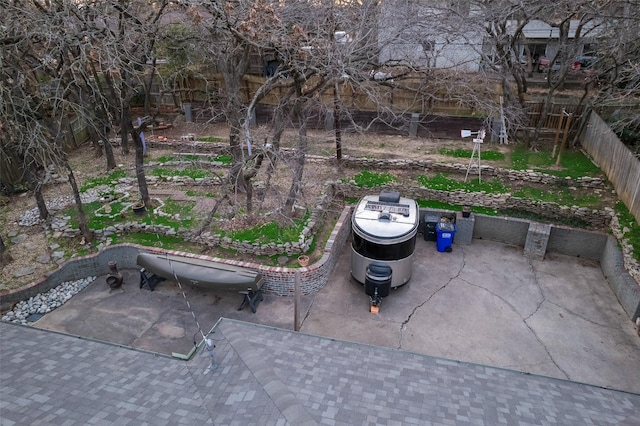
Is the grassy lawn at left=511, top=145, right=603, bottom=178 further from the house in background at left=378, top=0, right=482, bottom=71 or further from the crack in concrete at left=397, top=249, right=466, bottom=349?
the crack in concrete at left=397, top=249, right=466, bottom=349

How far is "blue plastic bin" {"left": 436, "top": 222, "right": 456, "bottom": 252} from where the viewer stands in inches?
403

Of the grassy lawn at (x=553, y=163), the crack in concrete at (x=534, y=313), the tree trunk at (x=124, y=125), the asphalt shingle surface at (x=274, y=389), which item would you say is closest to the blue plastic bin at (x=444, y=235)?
the crack in concrete at (x=534, y=313)

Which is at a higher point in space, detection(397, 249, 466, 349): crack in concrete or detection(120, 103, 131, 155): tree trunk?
detection(120, 103, 131, 155): tree trunk

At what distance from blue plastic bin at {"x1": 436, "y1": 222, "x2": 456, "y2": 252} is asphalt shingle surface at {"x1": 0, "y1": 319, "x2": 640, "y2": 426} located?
17.9ft

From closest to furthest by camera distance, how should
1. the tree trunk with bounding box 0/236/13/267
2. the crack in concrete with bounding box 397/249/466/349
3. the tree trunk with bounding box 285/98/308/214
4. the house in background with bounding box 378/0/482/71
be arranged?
the crack in concrete with bounding box 397/249/466/349 → the tree trunk with bounding box 0/236/13/267 → the tree trunk with bounding box 285/98/308/214 → the house in background with bounding box 378/0/482/71

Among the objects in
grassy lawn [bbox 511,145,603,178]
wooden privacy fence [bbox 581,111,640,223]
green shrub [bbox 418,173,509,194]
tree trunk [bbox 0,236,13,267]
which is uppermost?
wooden privacy fence [bbox 581,111,640,223]

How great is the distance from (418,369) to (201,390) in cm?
248

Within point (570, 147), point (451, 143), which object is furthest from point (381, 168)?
point (570, 147)

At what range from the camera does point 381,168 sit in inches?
538

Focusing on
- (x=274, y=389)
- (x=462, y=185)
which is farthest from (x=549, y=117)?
(x=274, y=389)

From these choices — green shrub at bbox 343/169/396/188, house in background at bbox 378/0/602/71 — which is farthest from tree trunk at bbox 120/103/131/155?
house in background at bbox 378/0/602/71

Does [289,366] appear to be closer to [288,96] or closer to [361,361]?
[361,361]

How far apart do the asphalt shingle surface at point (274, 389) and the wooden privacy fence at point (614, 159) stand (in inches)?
290

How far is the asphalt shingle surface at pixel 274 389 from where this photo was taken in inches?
160
